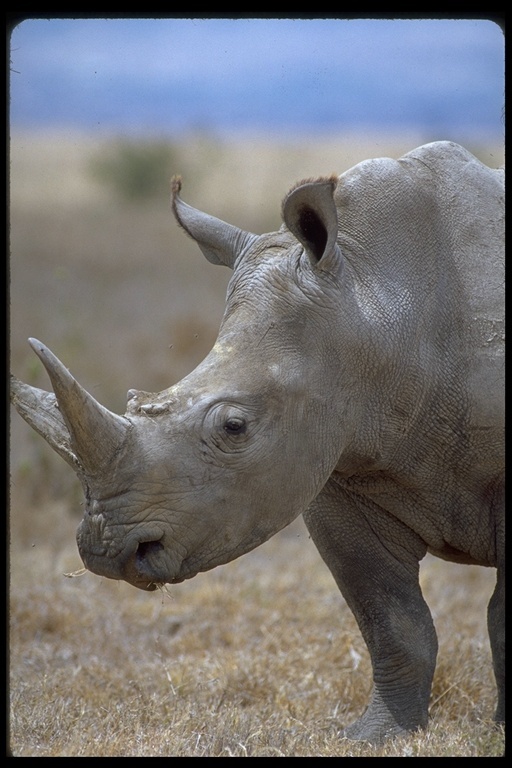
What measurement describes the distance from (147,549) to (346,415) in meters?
0.88

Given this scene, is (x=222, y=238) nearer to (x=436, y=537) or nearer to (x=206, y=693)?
(x=436, y=537)

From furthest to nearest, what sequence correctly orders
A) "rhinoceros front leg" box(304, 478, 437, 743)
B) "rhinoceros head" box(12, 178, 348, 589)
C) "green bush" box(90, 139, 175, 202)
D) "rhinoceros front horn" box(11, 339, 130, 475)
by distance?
"green bush" box(90, 139, 175, 202)
"rhinoceros front leg" box(304, 478, 437, 743)
"rhinoceros head" box(12, 178, 348, 589)
"rhinoceros front horn" box(11, 339, 130, 475)

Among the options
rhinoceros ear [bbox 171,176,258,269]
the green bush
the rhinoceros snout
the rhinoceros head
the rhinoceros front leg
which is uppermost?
the green bush

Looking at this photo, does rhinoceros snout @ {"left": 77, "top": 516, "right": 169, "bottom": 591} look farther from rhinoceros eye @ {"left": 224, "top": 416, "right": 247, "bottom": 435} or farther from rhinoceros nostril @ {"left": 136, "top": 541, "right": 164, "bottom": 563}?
rhinoceros eye @ {"left": 224, "top": 416, "right": 247, "bottom": 435}

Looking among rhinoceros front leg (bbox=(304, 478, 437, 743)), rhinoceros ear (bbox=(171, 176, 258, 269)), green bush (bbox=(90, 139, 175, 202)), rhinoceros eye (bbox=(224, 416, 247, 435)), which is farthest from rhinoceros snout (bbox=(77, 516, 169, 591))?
green bush (bbox=(90, 139, 175, 202))

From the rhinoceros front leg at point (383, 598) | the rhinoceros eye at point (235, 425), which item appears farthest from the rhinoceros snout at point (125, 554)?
the rhinoceros front leg at point (383, 598)

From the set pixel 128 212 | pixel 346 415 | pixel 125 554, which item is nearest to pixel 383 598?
pixel 346 415

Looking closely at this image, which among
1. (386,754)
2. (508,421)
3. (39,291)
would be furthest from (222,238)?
(39,291)

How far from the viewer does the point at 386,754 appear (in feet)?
14.6

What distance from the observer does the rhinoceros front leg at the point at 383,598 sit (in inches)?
203

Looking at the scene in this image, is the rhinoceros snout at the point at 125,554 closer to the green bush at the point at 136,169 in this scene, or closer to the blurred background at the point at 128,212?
the blurred background at the point at 128,212

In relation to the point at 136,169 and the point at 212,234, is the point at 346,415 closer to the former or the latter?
the point at 212,234

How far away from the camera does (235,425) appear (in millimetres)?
4289

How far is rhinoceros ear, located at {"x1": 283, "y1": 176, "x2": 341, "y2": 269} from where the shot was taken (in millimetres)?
4359
